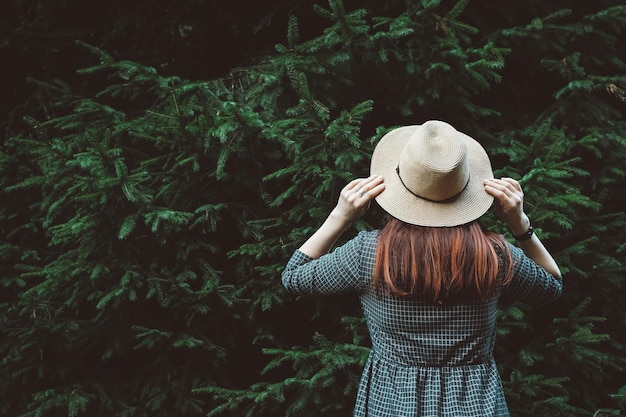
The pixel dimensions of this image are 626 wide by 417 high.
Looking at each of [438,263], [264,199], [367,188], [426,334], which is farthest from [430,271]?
[264,199]

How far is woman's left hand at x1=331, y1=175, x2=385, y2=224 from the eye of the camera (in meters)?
1.91

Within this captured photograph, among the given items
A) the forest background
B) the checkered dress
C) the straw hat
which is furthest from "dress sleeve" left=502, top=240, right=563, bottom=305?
the forest background

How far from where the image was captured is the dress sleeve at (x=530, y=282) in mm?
1890

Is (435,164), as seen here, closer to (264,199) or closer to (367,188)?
(367,188)

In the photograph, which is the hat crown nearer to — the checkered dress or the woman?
the woman

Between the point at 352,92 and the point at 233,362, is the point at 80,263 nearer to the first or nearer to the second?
the point at 233,362

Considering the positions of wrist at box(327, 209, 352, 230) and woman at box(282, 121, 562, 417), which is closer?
woman at box(282, 121, 562, 417)

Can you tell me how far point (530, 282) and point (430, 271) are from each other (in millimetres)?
400

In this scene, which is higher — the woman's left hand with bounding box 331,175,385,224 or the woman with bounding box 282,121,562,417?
the woman's left hand with bounding box 331,175,385,224

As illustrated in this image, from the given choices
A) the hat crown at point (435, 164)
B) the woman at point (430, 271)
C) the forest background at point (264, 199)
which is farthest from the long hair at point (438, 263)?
the forest background at point (264, 199)

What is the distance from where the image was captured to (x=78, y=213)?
2998mm

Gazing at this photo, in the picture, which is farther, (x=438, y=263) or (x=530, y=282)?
(x=530, y=282)

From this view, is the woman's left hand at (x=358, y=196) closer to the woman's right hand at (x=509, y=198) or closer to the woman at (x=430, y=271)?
the woman at (x=430, y=271)

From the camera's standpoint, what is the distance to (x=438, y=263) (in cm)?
178
